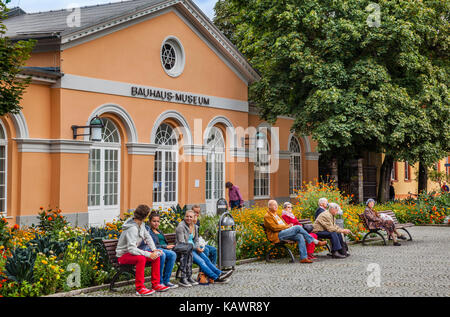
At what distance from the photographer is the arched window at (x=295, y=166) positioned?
27.6 metres

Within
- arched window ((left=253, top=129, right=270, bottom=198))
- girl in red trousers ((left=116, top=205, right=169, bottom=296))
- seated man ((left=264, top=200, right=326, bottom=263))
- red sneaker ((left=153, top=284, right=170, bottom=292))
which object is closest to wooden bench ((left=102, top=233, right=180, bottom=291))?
girl in red trousers ((left=116, top=205, right=169, bottom=296))

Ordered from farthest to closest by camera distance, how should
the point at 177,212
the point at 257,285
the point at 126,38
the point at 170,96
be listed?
the point at 170,96, the point at 126,38, the point at 177,212, the point at 257,285

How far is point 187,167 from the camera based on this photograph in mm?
21078

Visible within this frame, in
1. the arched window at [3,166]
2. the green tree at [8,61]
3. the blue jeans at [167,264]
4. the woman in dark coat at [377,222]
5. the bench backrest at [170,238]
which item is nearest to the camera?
the blue jeans at [167,264]

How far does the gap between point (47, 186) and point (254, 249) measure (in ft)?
23.1

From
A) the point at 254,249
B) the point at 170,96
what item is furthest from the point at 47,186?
the point at 254,249

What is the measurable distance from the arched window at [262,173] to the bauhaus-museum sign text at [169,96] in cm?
458

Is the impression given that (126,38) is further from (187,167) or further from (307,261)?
(307,261)

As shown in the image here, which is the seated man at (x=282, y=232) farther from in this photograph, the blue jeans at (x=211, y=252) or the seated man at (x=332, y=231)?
the blue jeans at (x=211, y=252)

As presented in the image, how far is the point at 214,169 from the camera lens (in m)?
22.7

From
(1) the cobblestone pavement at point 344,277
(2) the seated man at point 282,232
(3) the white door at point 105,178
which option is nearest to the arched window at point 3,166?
(3) the white door at point 105,178

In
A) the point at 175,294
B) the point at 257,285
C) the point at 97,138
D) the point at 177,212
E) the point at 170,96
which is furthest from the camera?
the point at 170,96

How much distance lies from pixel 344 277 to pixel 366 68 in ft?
40.6

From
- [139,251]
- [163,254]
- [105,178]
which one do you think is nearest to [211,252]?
[163,254]
